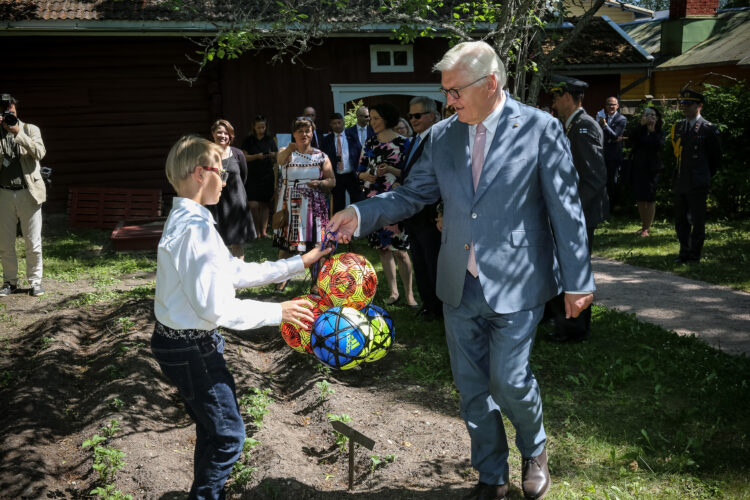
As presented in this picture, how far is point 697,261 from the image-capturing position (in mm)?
9383

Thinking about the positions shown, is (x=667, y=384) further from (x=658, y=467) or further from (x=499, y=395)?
(x=499, y=395)

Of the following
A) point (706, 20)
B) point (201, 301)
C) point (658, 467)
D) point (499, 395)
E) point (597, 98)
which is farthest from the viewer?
point (706, 20)

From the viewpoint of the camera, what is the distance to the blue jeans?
3.06 metres

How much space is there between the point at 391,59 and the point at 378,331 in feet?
40.9

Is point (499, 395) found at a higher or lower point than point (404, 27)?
lower

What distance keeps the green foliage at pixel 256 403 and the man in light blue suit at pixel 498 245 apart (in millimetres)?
1714

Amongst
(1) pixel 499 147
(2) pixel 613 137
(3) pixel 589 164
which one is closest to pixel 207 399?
(1) pixel 499 147

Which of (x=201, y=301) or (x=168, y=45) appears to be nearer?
(x=201, y=301)

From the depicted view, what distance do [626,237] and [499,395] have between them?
917 centimetres

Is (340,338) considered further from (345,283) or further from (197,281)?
(197,281)

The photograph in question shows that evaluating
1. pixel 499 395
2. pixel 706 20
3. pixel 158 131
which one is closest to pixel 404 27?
pixel 499 395

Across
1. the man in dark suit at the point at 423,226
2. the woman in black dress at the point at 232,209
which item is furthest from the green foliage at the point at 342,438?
the woman in black dress at the point at 232,209

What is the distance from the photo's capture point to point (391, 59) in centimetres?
1517

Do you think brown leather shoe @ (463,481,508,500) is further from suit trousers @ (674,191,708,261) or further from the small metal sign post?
suit trousers @ (674,191,708,261)
